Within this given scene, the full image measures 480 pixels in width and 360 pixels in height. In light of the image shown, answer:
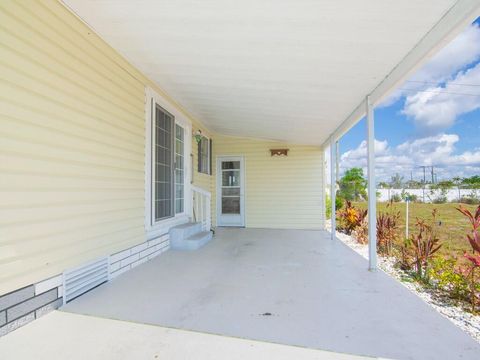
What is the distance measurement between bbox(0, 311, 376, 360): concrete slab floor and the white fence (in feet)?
16.9

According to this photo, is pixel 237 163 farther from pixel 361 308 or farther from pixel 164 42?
pixel 361 308

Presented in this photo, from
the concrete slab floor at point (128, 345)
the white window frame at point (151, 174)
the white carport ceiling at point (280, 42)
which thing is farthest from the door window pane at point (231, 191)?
the concrete slab floor at point (128, 345)

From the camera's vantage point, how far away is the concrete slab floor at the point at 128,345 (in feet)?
5.56

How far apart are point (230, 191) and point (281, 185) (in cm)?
151

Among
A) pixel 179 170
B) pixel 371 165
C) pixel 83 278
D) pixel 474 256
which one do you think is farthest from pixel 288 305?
pixel 179 170

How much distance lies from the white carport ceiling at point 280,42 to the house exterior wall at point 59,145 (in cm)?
39

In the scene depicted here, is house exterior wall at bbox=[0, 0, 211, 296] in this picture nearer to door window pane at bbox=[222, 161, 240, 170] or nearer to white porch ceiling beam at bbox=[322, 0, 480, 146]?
white porch ceiling beam at bbox=[322, 0, 480, 146]

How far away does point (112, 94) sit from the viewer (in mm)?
3285

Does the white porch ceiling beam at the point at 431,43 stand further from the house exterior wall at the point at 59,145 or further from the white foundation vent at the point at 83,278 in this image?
the white foundation vent at the point at 83,278

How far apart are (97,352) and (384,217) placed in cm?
503

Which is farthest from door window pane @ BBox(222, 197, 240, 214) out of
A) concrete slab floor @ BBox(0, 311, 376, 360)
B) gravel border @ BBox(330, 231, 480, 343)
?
concrete slab floor @ BBox(0, 311, 376, 360)

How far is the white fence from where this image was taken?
17.3 feet

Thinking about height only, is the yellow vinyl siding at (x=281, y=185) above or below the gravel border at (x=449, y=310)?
above

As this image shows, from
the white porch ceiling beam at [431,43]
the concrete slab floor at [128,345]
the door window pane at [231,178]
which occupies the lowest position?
the concrete slab floor at [128,345]
